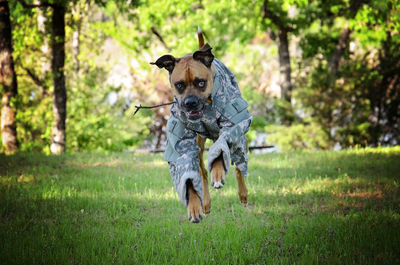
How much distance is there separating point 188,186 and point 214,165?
0.42 metres

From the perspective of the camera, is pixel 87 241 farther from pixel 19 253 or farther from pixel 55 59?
pixel 55 59

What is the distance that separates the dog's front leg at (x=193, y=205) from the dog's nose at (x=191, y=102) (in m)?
0.73

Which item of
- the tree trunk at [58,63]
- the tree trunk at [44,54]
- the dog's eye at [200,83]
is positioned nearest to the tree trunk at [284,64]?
the tree trunk at [58,63]

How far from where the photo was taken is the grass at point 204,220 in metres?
4.61

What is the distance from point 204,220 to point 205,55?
2.50m

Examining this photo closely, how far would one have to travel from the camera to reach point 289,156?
11.3 metres

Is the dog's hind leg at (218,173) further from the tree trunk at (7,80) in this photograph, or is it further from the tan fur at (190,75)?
the tree trunk at (7,80)

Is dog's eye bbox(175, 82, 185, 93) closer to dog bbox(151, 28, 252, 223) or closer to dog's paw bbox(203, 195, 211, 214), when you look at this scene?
dog bbox(151, 28, 252, 223)

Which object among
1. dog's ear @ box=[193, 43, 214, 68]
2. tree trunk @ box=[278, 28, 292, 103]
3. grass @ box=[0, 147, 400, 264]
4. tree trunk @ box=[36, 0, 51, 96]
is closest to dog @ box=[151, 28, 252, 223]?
dog's ear @ box=[193, 43, 214, 68]

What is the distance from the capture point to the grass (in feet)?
15.1

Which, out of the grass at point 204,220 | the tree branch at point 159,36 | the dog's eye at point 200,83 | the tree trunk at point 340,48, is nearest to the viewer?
the dog's eye at point 200,83

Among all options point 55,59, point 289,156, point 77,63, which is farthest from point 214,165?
point 77,63

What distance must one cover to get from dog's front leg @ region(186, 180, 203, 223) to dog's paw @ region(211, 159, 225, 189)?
1.20ft

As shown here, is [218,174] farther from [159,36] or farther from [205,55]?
[159,36]
